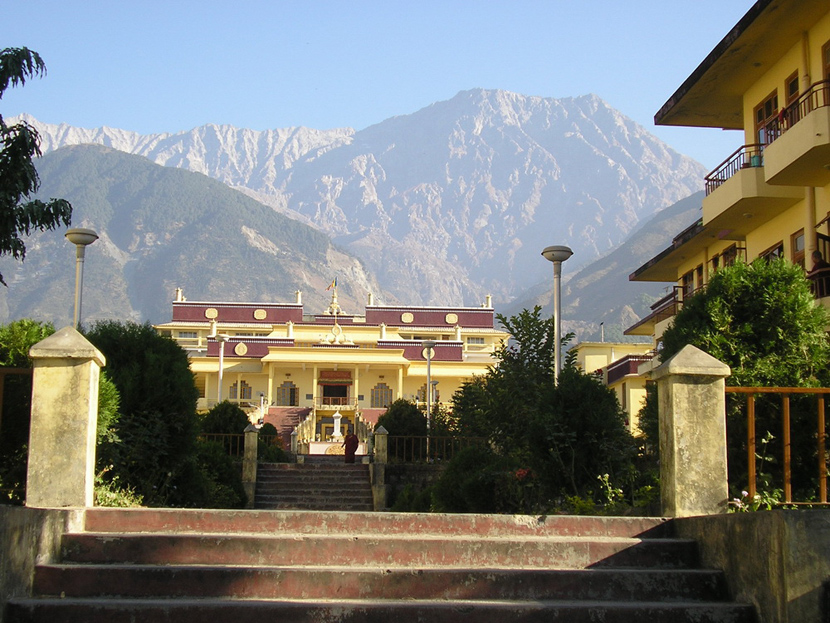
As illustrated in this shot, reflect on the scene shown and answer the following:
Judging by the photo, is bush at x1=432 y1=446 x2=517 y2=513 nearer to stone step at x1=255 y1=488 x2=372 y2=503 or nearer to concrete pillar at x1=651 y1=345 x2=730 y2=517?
concrete pillar at x1=651 y1=345 x2=730 y2=517

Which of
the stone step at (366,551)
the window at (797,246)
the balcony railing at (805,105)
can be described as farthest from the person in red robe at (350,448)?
the stone step at (366,551)

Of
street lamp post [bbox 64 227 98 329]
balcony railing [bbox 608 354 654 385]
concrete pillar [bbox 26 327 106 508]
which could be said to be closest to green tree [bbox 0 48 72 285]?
street lamp post [bbox 64 227 98 329]

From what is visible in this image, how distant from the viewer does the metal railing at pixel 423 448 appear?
2656 cm

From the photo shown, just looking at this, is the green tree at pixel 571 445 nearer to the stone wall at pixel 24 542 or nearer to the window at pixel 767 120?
the stone wall at pixel 24 542

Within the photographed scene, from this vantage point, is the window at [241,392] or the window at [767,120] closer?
the window at [767,120]

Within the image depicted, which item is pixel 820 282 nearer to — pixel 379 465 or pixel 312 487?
pixel 379 465

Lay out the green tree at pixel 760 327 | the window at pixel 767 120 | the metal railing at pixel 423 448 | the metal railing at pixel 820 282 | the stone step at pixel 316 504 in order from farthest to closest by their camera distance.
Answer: the metal railing at pixel 423 448 → the stone step at pixel 316 504 → the window at pixel 767 120 → the metal railing at pixel 820 282 → the green tree at pixel 760 327

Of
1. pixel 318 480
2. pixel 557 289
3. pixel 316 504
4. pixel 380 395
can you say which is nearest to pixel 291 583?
pixel 557 289

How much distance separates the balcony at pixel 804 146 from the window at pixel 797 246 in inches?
70.5

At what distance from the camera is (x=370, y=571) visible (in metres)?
6.63

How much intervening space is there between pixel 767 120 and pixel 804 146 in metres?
4.59

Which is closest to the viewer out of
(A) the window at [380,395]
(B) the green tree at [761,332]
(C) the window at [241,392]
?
(B) the green tree at [761,332]

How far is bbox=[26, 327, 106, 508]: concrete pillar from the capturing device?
26.2 ft

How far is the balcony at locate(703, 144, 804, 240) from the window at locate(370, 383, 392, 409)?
1547 inches
